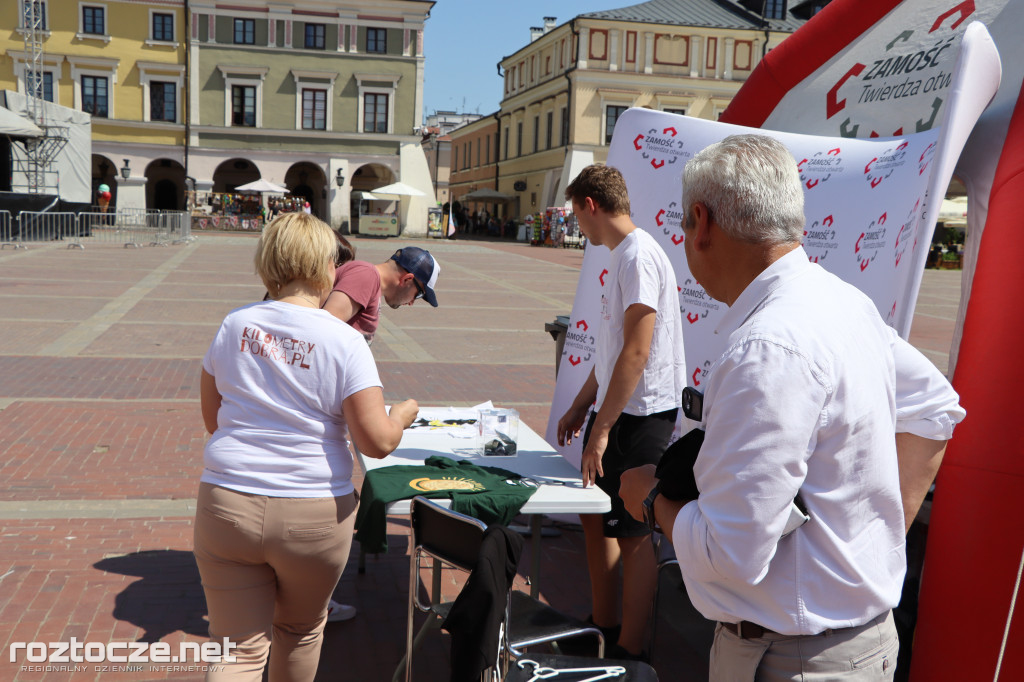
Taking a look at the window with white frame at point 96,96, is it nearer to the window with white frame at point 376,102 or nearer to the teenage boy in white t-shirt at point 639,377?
the window with white frame at point 376,102

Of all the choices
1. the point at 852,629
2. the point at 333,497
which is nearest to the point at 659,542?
the point at 333,497

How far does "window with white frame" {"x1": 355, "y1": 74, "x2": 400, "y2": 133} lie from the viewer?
138ft

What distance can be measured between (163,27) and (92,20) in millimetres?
3168

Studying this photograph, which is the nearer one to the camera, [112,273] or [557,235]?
[112,273]

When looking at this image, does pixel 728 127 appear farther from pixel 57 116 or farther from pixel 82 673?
pixel 57 116

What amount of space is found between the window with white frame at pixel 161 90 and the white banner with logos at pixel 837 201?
41.2 metres

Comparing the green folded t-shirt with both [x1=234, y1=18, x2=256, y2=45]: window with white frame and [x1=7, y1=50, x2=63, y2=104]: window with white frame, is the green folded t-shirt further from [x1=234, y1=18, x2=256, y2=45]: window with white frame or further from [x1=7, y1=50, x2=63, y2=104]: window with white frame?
[x1=7, y1=50, x2=63, y2=104]: window with white frame

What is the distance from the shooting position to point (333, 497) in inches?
98.8

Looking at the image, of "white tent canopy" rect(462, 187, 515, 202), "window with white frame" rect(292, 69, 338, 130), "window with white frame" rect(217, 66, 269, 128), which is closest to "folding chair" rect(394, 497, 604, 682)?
"window with white frame" rect(292, 69, 338, 130)

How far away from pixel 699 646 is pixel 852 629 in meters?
2.28

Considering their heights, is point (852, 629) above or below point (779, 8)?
below

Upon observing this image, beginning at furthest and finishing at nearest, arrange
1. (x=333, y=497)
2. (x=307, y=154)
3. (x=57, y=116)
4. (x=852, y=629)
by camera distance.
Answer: (x=307, y=154), (x=57, y=116), (x=333, y=497), (x=852, y=629)

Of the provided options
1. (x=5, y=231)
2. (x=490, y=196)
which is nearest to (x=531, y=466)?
(x=5, y=231)

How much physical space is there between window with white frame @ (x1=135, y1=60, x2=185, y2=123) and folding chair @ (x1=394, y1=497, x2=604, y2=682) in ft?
141
